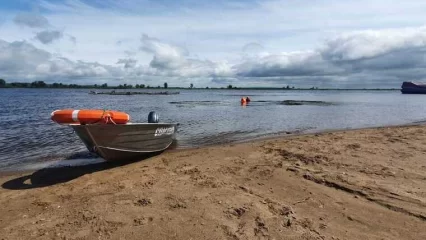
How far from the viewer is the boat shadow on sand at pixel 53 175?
23.3ft

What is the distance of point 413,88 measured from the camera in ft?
340

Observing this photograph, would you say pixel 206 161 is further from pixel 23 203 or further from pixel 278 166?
pixel 23 203

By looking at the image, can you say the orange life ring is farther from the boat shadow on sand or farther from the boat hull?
the boat shadow on sand

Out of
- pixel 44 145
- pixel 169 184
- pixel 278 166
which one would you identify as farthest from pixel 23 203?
pixel 44 145

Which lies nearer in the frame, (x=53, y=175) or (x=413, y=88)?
(x=53, y=175)

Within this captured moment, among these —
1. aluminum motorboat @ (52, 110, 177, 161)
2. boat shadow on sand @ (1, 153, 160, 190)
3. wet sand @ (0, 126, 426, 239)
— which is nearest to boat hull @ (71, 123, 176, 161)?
aluminum motorboat @ (52, 110, 177, 161)

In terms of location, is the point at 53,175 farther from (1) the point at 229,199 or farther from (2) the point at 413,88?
(2) the point at 413,88

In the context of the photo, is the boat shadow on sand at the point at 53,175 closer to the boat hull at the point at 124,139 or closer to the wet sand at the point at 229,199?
the wet sand at the point at 229,199

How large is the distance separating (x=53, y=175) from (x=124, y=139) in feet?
6.22

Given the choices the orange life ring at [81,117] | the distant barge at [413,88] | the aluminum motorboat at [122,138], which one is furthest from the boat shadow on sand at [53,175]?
the distant barge at [413,88]

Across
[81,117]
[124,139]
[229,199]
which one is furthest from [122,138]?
[229,199]

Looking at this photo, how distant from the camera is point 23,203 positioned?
5.63 meters

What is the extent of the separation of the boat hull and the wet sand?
1.63ft

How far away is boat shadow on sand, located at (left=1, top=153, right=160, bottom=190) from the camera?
7113 mm
